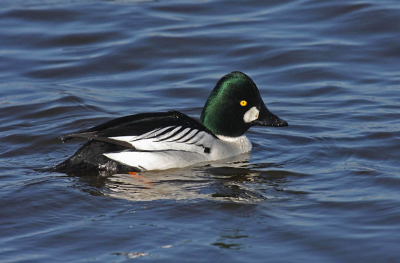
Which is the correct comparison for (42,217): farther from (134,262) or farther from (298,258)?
(298,258)

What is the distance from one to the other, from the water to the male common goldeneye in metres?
0.19

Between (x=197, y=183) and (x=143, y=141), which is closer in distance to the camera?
(x=197, y=183)

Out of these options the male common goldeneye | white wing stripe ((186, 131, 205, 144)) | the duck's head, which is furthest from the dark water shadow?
the duck's head

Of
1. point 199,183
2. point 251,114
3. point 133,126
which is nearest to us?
point 199,183

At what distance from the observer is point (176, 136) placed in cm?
797

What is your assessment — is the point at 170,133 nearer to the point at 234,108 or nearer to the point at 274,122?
the point at 234,108

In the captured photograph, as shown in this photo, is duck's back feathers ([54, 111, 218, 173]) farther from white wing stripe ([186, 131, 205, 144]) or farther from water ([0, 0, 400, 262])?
water ([0, 0, 400, 262])

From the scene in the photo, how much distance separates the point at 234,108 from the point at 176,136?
1.02 m

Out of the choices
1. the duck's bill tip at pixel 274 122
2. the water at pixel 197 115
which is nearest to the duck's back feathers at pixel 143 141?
the water at pixel 197 115

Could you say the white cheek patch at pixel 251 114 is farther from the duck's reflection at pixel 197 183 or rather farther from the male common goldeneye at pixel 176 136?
the duck's reflection at pixel 197 183

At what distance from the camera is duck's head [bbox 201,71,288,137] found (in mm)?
8500

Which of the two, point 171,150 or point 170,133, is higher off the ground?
point 170,133

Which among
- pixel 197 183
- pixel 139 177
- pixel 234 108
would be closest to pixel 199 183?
pixel 197 183

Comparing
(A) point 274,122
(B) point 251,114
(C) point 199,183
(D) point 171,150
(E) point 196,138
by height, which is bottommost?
(C) point 199,183
